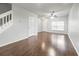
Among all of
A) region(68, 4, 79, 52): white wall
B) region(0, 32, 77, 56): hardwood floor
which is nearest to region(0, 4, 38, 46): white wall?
region(0, 32, 77, 56): hardwood floor

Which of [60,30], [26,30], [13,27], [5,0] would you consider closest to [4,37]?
[13,27]

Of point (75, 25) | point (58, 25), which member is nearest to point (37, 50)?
point (75, 25)

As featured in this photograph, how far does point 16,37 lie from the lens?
473cm

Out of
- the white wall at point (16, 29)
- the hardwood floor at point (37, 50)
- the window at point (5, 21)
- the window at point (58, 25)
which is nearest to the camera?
the hardwood floor at point (37, 50)

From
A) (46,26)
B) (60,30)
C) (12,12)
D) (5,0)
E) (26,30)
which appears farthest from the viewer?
(46,26)

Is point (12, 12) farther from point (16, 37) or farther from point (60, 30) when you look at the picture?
point (60, 30)

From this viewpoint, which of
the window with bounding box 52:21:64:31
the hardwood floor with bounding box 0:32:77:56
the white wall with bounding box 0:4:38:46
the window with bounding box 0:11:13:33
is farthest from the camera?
the window with bounding box 52:21:64:31

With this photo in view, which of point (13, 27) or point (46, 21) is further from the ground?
point (46, 21)

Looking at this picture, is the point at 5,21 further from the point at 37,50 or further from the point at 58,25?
the point at 58,25

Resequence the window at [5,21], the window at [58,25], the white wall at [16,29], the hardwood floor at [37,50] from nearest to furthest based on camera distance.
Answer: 1. the hardwood floor at [37,50]
2. the window at [5,21]
3. the white wall at [16,29]
4. the window at [58,25]

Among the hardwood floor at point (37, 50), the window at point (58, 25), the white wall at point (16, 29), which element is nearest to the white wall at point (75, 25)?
the hardwood floor at point (37, 50)

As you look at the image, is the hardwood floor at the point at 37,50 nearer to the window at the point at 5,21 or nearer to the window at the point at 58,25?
the window at the point at 5,21

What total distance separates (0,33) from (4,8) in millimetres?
1152

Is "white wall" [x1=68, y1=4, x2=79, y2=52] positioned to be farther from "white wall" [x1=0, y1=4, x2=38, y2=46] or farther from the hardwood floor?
"white wall" [x1=0, y1=4, x2=38, y2=46]
